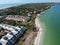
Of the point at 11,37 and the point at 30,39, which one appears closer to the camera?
the point at 11,37

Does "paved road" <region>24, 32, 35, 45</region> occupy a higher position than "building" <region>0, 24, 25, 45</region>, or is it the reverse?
"building" <region>0, 24, 25, 45</region>

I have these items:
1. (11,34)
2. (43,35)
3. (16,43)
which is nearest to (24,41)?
(16,43)

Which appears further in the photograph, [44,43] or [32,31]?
[32,31]

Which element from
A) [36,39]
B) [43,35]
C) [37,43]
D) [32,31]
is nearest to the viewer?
[37,43]

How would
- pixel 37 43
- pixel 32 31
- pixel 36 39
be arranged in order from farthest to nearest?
pixel 32 31 → pixel 36 39 → pixel 37 43

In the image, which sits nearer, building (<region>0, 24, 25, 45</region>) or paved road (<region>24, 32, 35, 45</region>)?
building (<region>0, 24, 25, 45</region>)

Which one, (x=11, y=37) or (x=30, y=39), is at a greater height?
(x=11, y=37)

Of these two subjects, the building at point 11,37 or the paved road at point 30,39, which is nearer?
the building at point 11,37

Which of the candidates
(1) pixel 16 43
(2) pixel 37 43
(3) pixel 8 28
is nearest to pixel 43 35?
(2) pixel 37 43

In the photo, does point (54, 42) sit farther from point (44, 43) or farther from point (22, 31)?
point (22, 31)

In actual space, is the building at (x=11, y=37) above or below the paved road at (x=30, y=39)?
above
